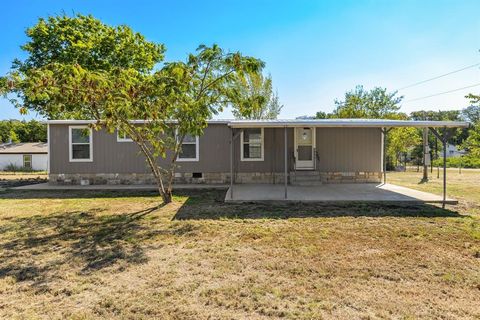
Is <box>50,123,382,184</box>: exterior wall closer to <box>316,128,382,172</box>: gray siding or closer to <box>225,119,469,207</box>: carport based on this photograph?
<box>316,128,382,172</box>: gray siding

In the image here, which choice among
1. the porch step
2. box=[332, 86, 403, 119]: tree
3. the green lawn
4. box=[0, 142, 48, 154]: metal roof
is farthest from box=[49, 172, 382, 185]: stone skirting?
box=[332, 86, 403, 119]: tree

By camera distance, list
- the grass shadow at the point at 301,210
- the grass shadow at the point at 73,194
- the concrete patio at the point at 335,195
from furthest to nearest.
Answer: the grass shadow at the point at 73,194 → the concrete patio at the point at 335,195 → the grass shadow at the point at 301,210

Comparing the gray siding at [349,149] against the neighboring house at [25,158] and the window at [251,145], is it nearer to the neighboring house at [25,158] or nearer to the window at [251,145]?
the window at [251,145]

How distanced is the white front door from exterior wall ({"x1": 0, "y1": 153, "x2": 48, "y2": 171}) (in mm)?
23211

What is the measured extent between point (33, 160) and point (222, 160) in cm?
2180

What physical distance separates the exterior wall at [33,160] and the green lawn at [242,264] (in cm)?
2188

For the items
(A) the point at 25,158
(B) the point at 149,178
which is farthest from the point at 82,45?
(A) the point at 25,158

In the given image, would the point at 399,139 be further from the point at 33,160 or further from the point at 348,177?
the point at 33,160

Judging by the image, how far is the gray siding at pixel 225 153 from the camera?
11344 mm

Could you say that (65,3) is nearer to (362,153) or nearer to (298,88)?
(298,88)

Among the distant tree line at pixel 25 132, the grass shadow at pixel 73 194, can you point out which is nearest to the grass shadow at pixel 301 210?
the grass shadow at pixel 73 194

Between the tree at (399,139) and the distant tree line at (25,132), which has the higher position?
the distant tree line at (25,132)

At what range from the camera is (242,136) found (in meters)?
11.4

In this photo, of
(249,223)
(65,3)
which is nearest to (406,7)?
(249,223)
